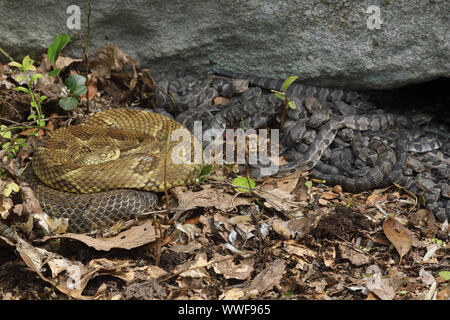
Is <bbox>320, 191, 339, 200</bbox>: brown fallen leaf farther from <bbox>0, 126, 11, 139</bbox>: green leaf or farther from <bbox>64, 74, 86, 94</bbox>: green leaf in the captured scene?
<bbox>0, 126, 11, 139</bbox>: green leaf

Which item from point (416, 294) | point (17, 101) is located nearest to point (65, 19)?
point (17, 101)

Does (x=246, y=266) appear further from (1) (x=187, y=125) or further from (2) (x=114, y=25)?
(2) (x=114, y=25)

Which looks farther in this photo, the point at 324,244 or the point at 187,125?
the point at 187,125

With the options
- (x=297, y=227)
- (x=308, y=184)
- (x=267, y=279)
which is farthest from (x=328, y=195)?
(x=267, y=279)

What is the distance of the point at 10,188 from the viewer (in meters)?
4.54

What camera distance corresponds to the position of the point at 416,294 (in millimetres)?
4129

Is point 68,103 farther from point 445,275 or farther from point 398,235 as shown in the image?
point 445,275

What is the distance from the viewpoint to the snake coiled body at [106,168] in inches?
183

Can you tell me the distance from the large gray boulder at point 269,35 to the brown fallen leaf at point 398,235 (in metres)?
2.06

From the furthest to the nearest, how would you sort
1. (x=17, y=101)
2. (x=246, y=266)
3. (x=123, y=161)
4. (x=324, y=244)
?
(x=17, y=101), (x=123, y=161), (x=324, y=244), (x=246, y=266)

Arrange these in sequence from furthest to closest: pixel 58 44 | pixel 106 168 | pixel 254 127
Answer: pixel 254 127 → pixel 58 44 → pixel 106 168

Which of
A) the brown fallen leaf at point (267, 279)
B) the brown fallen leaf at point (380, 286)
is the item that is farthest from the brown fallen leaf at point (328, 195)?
the brown fallen leaf at point (267, 279)

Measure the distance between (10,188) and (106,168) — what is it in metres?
0.91

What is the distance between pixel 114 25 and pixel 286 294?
4040 mm
